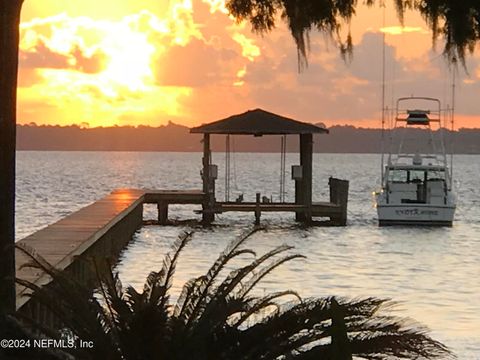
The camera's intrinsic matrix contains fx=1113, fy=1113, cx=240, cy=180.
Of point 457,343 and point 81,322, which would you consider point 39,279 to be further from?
point 457,343

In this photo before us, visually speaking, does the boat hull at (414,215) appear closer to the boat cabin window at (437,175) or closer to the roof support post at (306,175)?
the boat cabin window at (437,175)

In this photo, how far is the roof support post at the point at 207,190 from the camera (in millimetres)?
34469

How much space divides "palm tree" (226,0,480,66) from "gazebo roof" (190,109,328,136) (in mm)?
25278

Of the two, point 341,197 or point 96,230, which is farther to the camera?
point 341,197

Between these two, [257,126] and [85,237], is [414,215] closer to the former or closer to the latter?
[257,126]

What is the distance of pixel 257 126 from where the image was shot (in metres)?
34.8

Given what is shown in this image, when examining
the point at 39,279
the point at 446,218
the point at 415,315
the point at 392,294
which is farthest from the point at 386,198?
the point at 39,279

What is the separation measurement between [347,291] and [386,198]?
16.2 m

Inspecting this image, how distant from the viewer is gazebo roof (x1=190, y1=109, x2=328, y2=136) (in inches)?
1363

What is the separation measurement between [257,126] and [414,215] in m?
5.99

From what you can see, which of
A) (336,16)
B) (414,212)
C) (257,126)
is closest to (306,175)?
(257,126)

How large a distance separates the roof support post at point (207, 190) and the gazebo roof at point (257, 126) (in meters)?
0.73

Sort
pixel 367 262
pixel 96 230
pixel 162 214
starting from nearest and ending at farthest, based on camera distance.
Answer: pixel 96 230 < pixel 367 262 < pixel 162 214

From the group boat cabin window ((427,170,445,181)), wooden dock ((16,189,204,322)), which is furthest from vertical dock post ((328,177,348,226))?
wooden dock ((16,189,204,322))
